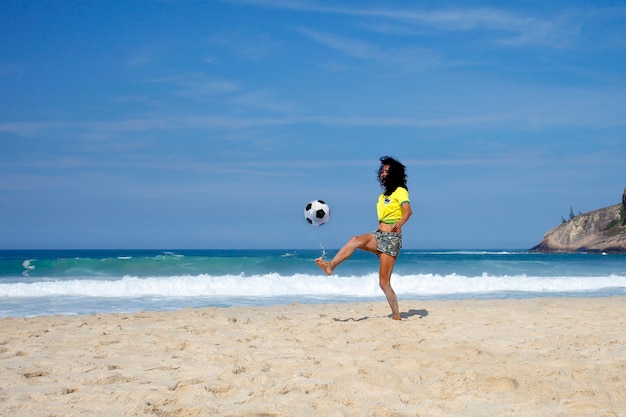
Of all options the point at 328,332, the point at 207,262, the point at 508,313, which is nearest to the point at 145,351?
the point at 328,332

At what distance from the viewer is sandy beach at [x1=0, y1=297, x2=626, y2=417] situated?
166 inches

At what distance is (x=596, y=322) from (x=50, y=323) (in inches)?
303

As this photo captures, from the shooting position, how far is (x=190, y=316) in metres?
9.24

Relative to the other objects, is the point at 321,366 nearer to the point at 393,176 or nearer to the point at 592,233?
the point at 393,176

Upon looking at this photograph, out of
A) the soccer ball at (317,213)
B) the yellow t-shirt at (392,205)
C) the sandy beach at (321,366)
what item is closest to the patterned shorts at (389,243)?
the yellow t-shirt at (392,205)

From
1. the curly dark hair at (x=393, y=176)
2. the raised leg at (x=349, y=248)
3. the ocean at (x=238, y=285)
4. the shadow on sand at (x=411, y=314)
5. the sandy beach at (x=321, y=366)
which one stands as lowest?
the ocean at (x=238, y=285)

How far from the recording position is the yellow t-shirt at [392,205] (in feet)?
24.7

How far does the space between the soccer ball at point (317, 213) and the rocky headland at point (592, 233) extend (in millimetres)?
59968

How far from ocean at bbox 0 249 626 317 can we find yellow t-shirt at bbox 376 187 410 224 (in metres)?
1.14

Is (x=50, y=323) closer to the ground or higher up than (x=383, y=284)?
closer to the ground

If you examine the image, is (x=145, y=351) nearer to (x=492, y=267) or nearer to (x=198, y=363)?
(x=198, y=363)

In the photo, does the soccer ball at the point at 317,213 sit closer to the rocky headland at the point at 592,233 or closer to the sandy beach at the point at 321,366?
the sandy beach at the point at 321,366

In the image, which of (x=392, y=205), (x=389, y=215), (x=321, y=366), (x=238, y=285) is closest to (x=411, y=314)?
(x=389, y=215)

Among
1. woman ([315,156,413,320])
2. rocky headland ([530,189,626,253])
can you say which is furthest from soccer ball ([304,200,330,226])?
rocky headland ([530,189,626,253])
